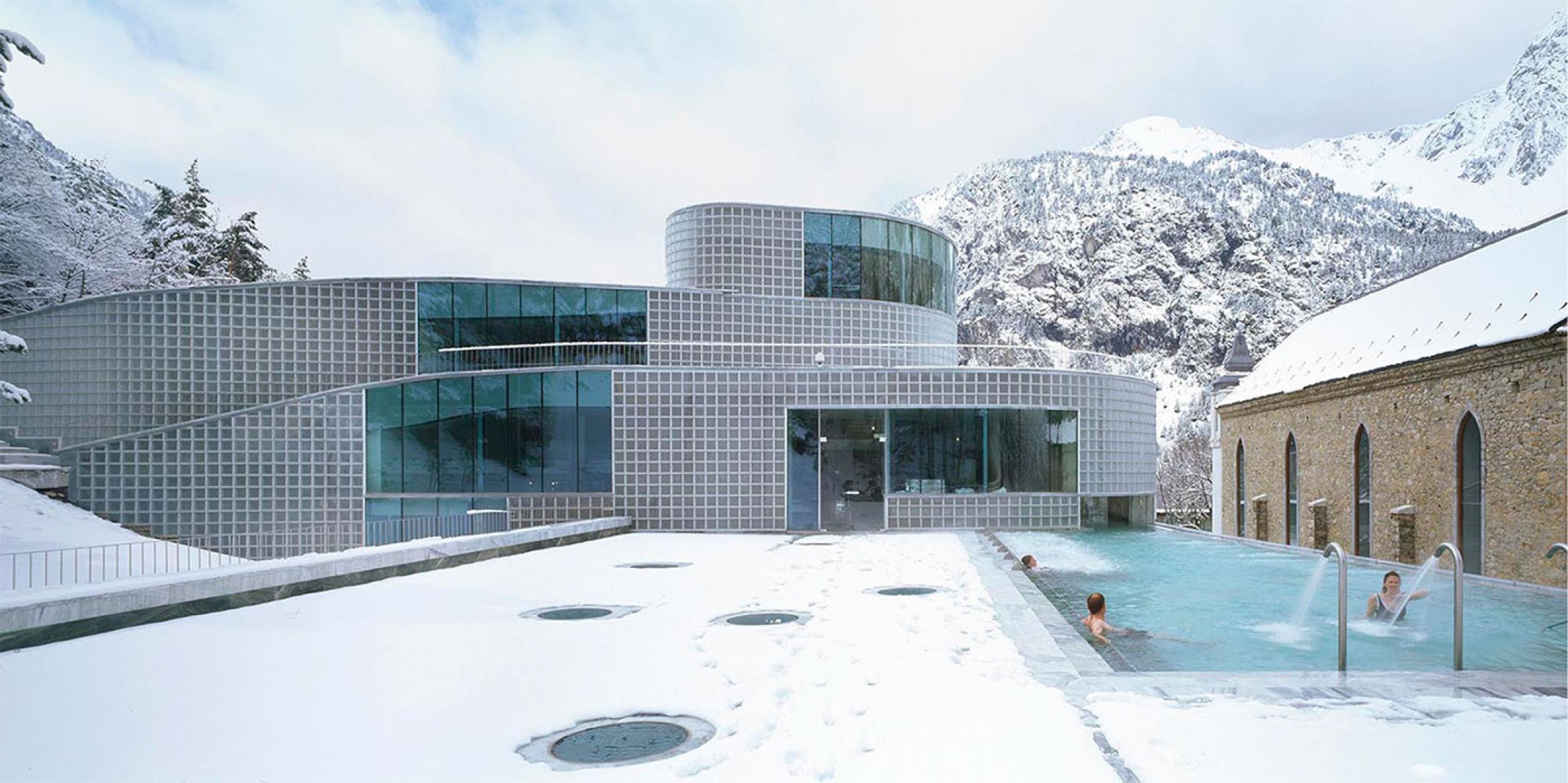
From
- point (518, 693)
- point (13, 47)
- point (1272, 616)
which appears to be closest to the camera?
point (518, 693)

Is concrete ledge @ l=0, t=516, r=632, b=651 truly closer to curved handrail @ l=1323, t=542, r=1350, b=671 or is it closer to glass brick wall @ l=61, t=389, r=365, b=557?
glass brick wall @ l=61, t=389, r=365, b=557

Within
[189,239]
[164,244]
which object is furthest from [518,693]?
[189,239]

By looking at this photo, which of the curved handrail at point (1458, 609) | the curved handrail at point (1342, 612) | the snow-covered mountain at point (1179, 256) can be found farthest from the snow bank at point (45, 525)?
the snow-covered mountain at point (1179, 256)

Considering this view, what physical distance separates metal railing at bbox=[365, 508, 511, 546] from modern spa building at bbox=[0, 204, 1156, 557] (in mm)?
53

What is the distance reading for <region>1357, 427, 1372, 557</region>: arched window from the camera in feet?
72.0

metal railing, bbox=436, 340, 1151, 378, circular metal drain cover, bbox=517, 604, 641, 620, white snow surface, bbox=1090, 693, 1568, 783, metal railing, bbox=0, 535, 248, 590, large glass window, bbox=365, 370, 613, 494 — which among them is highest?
metal railing, bbox=436, 340, 1151, 378

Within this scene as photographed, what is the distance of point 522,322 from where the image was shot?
23.5m

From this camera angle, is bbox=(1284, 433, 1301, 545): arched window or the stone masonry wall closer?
the stone masonry wall

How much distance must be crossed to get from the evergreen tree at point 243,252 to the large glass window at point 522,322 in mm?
33628

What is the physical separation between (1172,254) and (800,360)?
128399 mm

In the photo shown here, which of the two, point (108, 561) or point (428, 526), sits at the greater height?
point (428, 526)

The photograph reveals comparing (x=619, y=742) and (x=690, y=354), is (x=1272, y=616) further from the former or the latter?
(x=690, y=354)

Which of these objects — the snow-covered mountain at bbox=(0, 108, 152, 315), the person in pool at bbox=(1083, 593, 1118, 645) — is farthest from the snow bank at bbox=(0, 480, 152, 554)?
the person in pool at bbox=(1083, 593, 1118, 645)

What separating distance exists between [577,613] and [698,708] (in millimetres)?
3948
